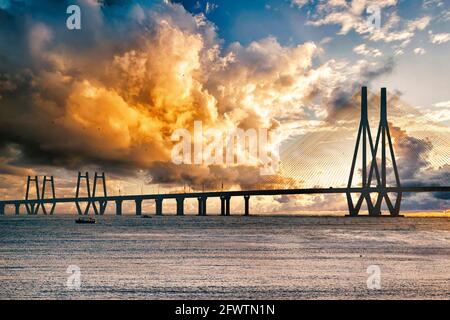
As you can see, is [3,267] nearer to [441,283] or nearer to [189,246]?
[189,246]

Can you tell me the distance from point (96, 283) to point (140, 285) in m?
2.71

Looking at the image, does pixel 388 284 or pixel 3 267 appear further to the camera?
pixel 3 267

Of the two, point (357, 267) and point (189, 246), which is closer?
point (357, 267)

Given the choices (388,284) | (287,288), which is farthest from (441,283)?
(287,288)

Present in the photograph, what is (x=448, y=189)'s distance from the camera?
139750 mm
